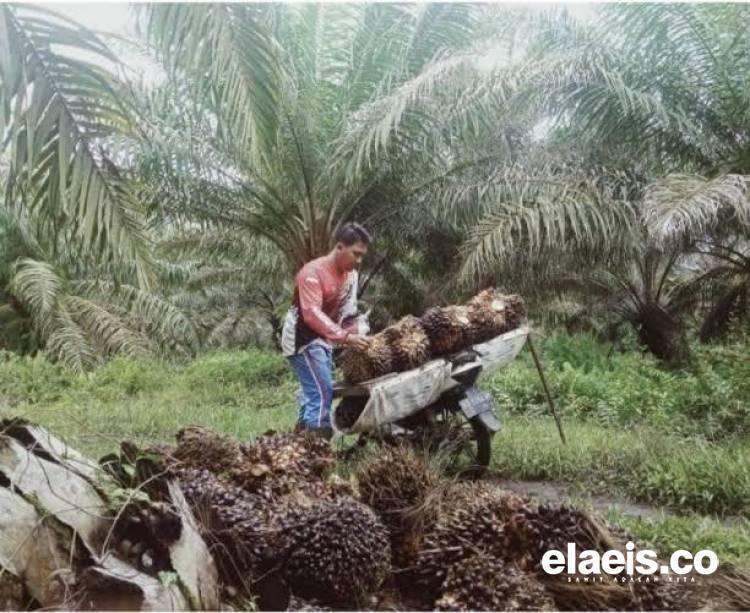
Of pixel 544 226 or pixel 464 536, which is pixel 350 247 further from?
pixel 544 226

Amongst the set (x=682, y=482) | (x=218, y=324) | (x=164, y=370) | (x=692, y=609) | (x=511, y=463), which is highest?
(x=692, y=609)

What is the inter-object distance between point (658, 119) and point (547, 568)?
5.36 meters

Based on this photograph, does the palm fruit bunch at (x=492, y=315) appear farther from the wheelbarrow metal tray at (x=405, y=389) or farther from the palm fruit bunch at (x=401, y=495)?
the palm fruit bunch at (x=401, y=495)

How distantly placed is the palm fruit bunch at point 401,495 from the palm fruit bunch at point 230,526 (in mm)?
469

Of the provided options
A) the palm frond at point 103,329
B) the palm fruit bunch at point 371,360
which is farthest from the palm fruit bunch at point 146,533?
the palm frond at point 103,329

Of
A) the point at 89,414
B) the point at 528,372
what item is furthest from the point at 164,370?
the point at 528,372

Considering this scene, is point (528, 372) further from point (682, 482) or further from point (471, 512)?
point (471, 512)

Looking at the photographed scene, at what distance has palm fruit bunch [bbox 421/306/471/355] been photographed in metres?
3.99

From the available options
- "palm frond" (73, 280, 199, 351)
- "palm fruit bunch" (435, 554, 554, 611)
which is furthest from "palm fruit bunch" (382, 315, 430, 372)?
"palm frond" (73, 280, 199, 351)

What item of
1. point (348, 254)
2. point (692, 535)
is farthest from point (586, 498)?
point (348, 254)

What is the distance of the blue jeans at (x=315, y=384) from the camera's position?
4.06 m

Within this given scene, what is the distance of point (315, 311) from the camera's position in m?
3.99

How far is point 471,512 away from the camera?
8.66ft

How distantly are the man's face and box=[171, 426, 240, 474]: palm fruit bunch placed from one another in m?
1.27
